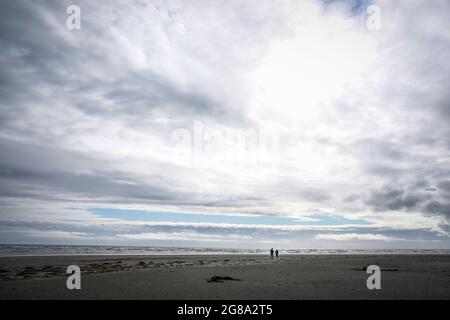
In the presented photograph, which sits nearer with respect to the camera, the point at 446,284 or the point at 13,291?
the point at 13,291

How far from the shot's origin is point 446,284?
87.4 feet
